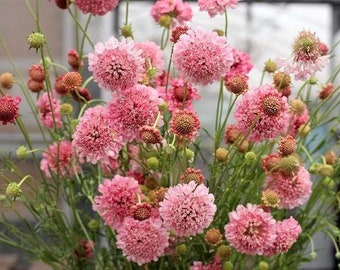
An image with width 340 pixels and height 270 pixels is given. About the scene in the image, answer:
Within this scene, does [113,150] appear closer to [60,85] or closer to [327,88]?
[60,85]

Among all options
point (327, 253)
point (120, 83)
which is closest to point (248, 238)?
point (120, 83)

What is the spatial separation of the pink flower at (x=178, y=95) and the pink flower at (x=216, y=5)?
3.2 inches

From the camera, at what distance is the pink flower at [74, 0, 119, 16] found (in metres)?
0.77

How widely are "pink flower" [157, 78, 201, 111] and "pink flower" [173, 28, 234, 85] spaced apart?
0.07m

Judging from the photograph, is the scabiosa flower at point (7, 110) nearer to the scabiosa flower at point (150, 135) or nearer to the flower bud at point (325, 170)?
the scabiosa flower at point (150, 135)

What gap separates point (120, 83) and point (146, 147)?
88 millimetres

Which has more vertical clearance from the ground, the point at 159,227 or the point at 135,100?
the point at 135,100

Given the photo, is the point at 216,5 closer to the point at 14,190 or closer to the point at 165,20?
the point at 165,20

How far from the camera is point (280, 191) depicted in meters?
0.76

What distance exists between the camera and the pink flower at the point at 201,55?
2.21 feet

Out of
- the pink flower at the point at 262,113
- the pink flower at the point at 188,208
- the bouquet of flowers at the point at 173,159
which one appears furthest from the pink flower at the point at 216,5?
the pink flower at the point at 188,208

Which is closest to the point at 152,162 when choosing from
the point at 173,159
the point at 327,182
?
the point at 173,159

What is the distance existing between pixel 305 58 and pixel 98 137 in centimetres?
22

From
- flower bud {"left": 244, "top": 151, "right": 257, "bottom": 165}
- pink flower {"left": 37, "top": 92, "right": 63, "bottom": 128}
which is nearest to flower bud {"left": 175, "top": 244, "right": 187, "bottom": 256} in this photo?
flower bud {"left": 244, "top": 151, "right": 257, "bottom": 165}
